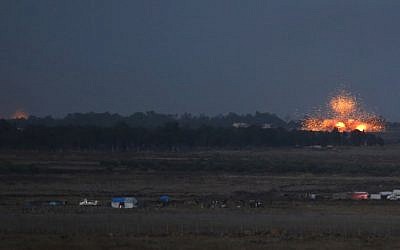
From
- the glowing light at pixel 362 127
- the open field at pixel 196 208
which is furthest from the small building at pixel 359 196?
the glowing light at pixel 362 127

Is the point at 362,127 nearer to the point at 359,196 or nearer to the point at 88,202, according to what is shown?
the point at 359,196

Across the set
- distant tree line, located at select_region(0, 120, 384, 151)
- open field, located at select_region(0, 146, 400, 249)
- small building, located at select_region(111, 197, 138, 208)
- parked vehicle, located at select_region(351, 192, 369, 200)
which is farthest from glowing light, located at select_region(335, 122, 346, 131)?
small building, located at select_region(111, 197, 138, 208)

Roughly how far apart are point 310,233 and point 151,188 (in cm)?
2520

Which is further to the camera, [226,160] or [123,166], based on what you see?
[226,160]

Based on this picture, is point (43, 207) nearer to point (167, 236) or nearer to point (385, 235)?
point (167, 236)

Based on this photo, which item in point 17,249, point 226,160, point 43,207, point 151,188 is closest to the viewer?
point 17,249

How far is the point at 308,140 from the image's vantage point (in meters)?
131

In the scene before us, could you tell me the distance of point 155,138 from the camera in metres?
117

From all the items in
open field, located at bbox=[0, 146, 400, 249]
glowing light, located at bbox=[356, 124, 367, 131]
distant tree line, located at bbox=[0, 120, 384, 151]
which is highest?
glowing light, located at bbox=[356, 124, 367, 131]

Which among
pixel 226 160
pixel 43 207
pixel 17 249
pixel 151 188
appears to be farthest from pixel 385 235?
pixel 226 160

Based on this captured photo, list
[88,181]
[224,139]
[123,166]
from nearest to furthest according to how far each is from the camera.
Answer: [88,181] < [123,166] < [224,139]

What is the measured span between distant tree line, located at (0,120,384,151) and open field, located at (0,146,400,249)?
26.1 meters

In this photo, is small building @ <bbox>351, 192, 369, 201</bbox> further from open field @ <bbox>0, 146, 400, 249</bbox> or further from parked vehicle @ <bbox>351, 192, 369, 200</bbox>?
open field @ <bbox>0, 146, 400, 249</bbox>

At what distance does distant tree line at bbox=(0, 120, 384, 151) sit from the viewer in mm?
110812
